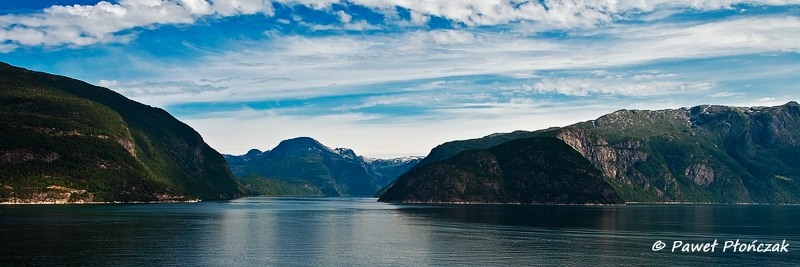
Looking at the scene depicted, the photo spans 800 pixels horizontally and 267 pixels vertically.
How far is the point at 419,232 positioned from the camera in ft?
649

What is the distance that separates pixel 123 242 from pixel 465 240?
82.3 metres

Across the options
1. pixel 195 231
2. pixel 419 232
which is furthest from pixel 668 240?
pixel 195 231

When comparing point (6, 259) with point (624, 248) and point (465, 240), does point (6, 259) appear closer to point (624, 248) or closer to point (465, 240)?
point (465, 240)

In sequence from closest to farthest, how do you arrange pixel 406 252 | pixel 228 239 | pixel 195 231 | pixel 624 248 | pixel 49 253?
pixel 49 253, pixel 406 252, pixel 624 248, pixel 228 239, pixel 195 231

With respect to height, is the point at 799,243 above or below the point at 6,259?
below

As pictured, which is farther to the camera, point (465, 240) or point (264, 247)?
point (465, 240)

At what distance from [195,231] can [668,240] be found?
12982 centimetres

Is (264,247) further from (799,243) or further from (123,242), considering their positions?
(799,243)

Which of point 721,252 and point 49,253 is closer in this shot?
point 49,253

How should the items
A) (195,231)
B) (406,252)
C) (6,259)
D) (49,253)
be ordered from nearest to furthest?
(6,259) < (49,253) < (406,252) < (195,231)

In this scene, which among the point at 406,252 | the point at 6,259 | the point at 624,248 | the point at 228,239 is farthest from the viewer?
the point at 228,239

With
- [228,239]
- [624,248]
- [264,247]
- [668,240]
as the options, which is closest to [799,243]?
[668,240]

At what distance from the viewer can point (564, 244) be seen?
166 m

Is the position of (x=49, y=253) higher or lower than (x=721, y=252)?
higher
